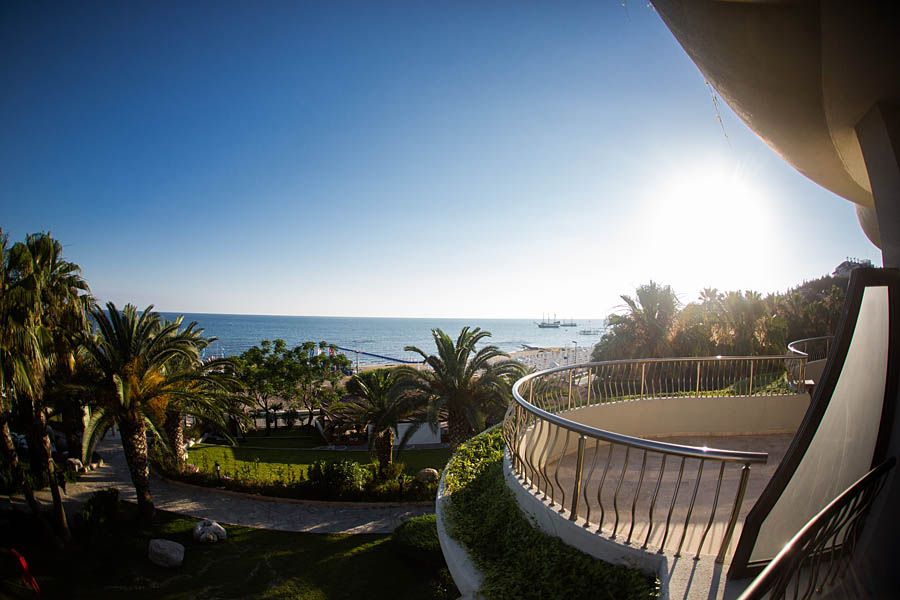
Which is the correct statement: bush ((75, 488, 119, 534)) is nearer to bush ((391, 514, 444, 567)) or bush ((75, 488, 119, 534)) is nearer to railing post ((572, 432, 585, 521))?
bush ((391, 514, 444, 567))

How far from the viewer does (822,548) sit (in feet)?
7.57

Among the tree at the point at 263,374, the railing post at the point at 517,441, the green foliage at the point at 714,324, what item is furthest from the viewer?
the tree at the point at 263,374

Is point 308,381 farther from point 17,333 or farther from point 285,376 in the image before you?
point 17,333

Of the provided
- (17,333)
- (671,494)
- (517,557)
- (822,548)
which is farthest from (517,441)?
(17,333)

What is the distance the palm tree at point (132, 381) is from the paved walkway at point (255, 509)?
1976mm

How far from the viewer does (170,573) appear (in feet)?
34.0

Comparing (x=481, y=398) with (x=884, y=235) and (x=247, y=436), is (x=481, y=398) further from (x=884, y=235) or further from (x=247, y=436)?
(x=247, y=436)

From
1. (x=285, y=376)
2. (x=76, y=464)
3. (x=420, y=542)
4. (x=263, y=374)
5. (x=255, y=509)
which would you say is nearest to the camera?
(x=420, y=542)

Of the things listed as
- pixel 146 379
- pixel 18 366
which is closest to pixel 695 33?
pixel 18 366

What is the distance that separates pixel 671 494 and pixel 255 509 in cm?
1429

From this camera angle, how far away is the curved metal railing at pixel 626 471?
287 centimetres

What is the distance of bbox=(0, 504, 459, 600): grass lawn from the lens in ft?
31.1

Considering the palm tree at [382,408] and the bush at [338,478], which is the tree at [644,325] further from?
the bush at [338,478]

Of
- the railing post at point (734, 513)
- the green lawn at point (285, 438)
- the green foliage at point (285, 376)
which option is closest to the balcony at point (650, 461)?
the railing post at point (734, 513)
